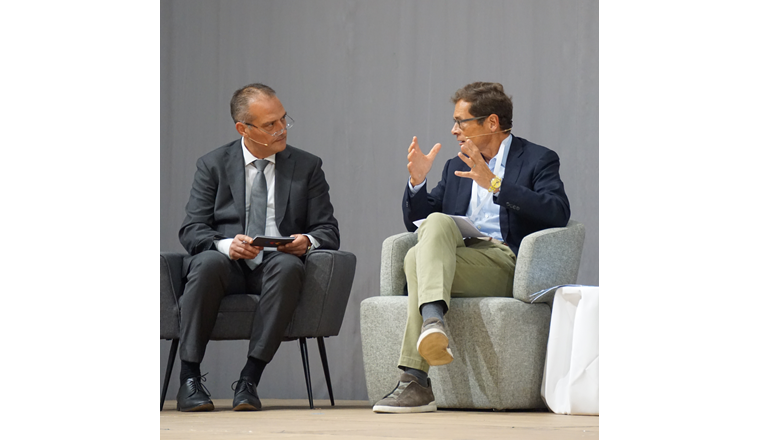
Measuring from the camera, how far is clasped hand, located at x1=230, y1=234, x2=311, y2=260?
285cm

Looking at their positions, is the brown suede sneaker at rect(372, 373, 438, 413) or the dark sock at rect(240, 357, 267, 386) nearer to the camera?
the brown suede sneaker at rect(372, 373, 438, 413)

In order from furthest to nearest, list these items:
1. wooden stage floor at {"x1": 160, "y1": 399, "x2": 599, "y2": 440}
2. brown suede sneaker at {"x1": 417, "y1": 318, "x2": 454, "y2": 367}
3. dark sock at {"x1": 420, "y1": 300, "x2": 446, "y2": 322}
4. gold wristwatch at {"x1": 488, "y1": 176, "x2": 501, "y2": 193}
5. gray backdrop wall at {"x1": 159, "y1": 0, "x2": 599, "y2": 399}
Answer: gray backdrop wall at {"x1": 159, "y1": 0, "x2": 599, "y2": 399}, gold wristwatch at {"x1": 488, "y1": 176, "x2": 501, "y2": 193}, dark sock at {"x1": 420, "y1": 300, "x2": 446, "y2": 322}, brown suede sneaker at {"x1": 417, "y1": 318, "x2": 454, "y2": 367}, wooden stage floor at {"x1": 160, "y1": 399, "x2": 599, "y2": 440}

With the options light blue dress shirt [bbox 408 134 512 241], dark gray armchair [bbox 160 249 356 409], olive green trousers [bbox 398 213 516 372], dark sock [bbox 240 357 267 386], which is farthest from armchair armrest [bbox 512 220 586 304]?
dark sock [bbox 240 357 267 386]

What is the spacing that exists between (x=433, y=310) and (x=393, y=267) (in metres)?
0.47

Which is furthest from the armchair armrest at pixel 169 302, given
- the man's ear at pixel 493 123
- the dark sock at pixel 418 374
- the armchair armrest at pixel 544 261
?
the man's ear at pixel 493 123

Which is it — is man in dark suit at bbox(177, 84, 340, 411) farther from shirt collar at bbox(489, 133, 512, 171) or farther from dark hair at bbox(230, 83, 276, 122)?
shirt collar at bbox(489, 133, 512, 171)

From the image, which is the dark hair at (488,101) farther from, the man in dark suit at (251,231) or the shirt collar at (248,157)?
the shirt collar at (248,157)

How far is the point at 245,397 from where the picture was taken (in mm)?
2680

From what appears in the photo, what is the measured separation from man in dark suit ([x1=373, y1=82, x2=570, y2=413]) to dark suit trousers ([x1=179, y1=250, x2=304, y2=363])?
1.36ft

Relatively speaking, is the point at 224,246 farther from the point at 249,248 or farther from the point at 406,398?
the point at 406,398

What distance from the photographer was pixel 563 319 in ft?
8.66
